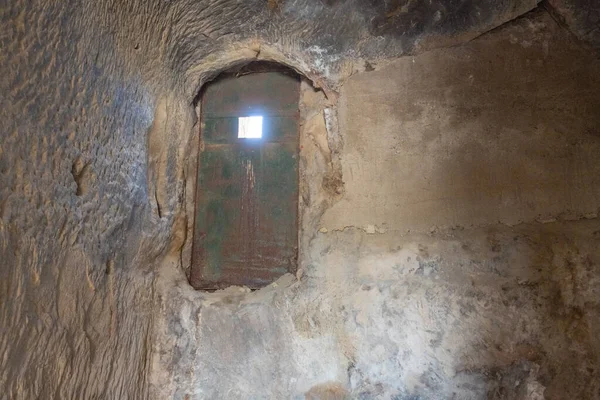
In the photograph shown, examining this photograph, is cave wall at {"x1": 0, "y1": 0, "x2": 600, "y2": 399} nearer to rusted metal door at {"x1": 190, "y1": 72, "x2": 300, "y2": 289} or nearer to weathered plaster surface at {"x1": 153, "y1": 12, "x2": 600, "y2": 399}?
weathered plaster surface at {"x1": 153, "y1": 12, "x2": 600, "y2": 399}

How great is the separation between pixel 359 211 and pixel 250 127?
2.06 ft

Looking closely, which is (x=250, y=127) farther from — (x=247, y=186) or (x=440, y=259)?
(x=440, y=259)

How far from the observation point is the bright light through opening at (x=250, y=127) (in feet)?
6.22

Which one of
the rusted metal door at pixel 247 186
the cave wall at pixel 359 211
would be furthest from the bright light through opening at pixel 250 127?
the cave wall at pixel 359 211

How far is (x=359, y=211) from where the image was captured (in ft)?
5.17

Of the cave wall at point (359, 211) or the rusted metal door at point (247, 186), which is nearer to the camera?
the cave wall at point (359, 211)

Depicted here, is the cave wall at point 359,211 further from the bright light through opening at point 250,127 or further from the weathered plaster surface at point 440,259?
the bright light through opening at point 250,127

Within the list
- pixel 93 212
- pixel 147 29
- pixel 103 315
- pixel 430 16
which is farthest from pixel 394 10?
pixel 103 315

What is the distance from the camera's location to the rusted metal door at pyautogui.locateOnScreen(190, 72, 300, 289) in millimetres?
1810

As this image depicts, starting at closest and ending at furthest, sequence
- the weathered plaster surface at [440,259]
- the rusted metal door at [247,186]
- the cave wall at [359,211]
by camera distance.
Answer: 1. the cave wall at [359,211]
2. the weathered plaster surface at [440,259]
3. the rusted metal door at [247,186]

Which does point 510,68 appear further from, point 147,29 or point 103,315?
point 103,315

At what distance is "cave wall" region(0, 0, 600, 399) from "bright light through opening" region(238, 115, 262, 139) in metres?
0.24

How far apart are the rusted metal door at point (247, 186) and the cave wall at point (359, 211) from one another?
12cm

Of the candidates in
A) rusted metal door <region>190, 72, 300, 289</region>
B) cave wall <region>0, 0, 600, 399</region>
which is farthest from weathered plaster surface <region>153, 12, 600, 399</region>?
rusted metal door <region>190, 72, 300, 289</region>
